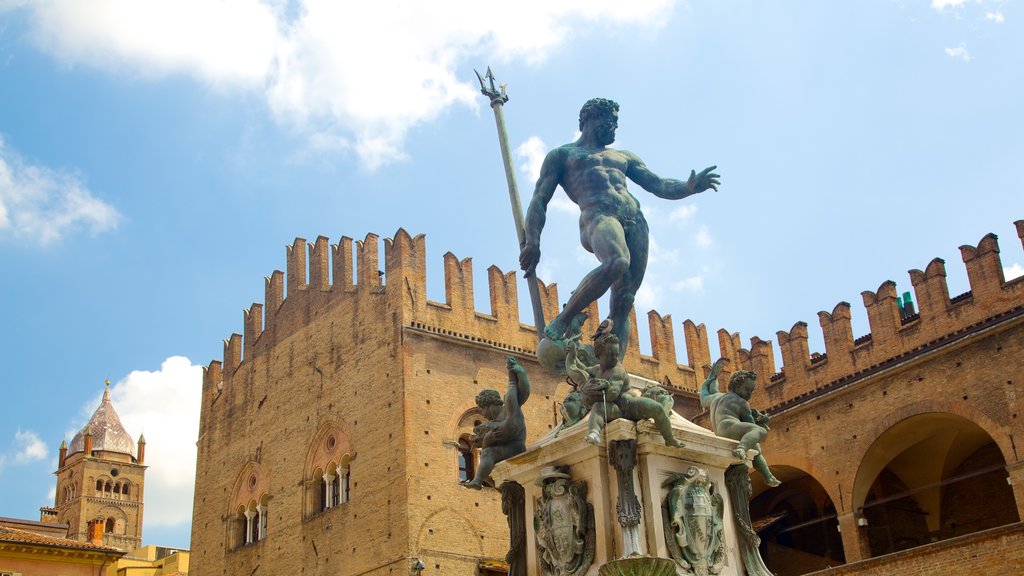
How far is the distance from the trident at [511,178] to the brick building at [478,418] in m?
13.0

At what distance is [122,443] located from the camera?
6988 centimetres

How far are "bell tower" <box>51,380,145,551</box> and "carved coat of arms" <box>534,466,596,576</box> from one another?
64.5 metres

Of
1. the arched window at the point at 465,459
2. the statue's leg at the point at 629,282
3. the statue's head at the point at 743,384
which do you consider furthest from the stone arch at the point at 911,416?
the statue's head at the point at 743,384

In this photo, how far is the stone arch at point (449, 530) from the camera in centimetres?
2185

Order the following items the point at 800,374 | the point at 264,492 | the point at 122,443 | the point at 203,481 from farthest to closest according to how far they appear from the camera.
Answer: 1. the point at 122,443
2. the point at 203,481
3. the point at 264,492
4. the point at 800,374

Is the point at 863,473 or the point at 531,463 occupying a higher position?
the point at 863,473

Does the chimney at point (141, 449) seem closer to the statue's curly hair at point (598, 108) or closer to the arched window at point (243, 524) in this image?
the arched window at point (243, 524)

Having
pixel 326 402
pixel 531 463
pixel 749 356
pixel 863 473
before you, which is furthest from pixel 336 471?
pixel 531 463

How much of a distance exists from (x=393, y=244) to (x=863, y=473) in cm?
1047

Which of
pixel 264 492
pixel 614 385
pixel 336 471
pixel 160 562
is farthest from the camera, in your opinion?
pixel 160 562

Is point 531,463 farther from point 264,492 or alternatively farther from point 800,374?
point 264,492

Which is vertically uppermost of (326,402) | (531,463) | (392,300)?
(392,300)

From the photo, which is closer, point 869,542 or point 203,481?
point 869,542

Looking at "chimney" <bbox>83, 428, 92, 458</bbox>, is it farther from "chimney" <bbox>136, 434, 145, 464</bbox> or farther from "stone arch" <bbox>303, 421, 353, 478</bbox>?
"stone arch" <bbox>303, 421, 353, 478</bbox>
